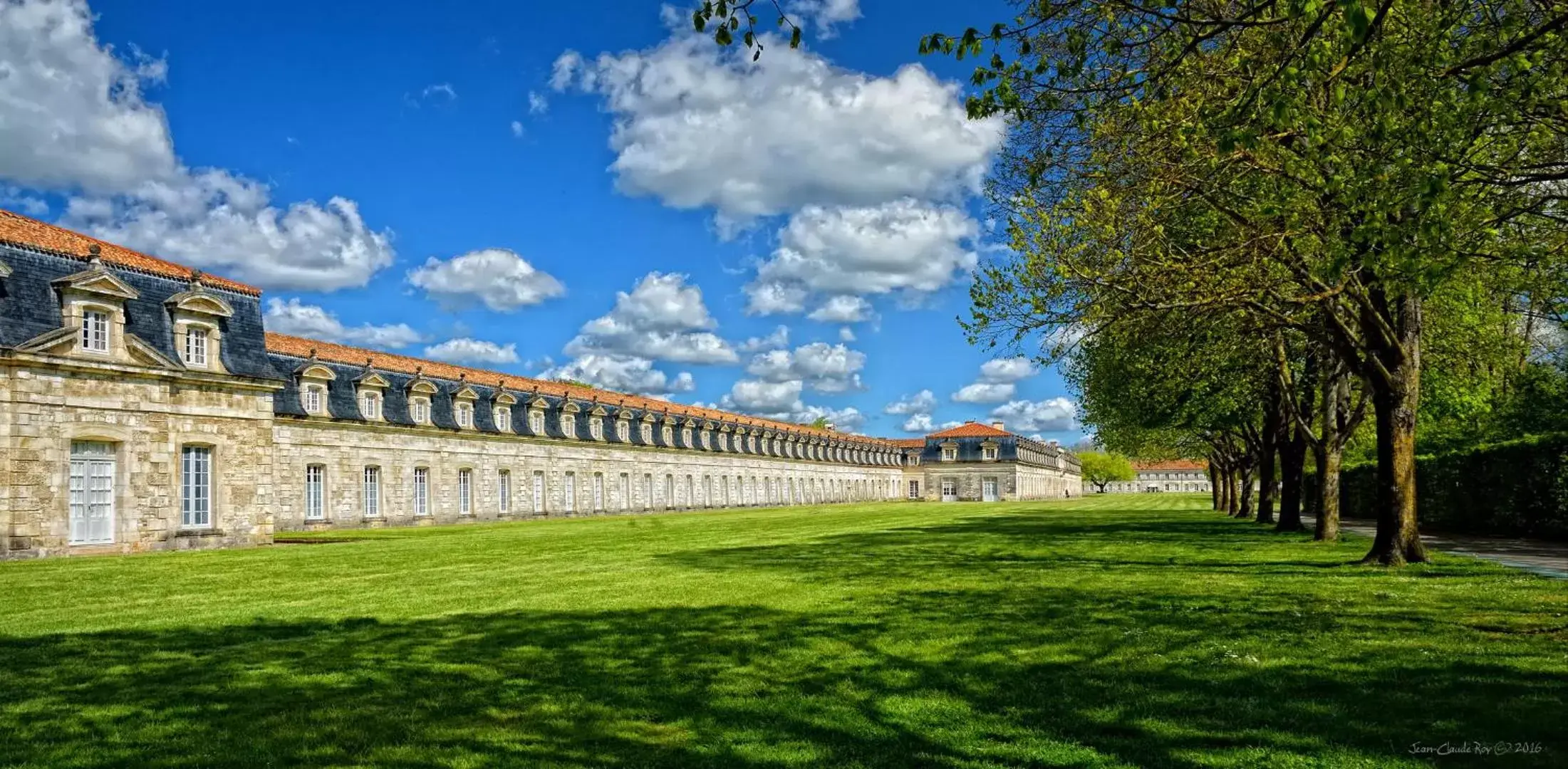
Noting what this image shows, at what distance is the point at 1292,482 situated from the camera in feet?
86.7

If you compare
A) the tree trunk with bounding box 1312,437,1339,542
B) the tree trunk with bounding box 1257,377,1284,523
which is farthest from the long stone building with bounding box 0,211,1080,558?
the tree trunk with bounding box 1257,377,1284,523

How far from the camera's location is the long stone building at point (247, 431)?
69.5 feet

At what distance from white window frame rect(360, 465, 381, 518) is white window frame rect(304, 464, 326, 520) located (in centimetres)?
190

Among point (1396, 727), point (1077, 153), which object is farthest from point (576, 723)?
point (1077, 153)

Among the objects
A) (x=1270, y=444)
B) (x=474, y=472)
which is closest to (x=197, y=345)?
(x=474, y=472)

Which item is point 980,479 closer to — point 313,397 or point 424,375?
point 424,375

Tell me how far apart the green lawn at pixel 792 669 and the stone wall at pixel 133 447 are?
659 cm

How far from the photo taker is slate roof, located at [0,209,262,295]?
72.5ft

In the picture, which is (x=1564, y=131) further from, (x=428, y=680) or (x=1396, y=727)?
(x=428, y=680)

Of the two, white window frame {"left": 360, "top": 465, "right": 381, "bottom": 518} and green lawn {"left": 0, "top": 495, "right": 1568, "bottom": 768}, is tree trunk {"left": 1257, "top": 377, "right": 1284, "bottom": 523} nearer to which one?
green lawn {"left": 0, "top": 495, "right": 1568, "bottom": 768}

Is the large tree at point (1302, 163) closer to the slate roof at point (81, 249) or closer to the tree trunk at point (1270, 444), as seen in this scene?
the tree trunk at point (1270, 444)

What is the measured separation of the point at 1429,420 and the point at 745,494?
5310 cm

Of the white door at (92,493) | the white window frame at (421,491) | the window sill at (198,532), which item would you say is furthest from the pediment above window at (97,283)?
the white window frame at (421,491)

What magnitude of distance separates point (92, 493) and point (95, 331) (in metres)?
3.62
